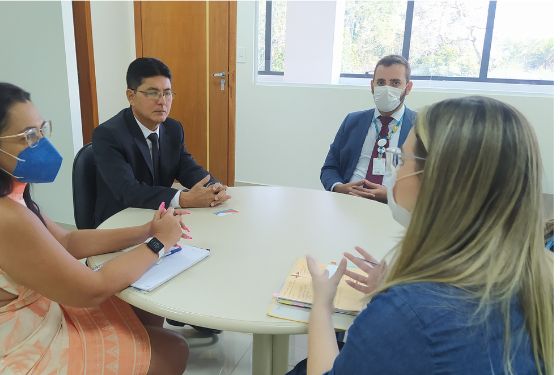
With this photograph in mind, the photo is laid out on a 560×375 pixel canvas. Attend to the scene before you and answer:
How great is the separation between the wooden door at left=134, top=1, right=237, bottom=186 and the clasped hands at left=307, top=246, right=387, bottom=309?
10.2 ft

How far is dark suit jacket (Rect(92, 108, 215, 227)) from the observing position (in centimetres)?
176

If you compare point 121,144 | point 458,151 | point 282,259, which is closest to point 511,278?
point 458,151

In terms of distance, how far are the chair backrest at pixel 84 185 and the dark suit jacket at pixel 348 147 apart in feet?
3.78

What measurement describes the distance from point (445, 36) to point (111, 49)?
3.00 meters

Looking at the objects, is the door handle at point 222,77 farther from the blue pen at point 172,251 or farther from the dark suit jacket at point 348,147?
the blue pen at point 172,251

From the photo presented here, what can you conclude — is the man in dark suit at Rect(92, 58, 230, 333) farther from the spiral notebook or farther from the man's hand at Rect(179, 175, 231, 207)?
the spiral notebook

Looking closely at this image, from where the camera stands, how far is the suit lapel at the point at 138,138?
6.32 ft

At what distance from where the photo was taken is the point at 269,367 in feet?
4.52

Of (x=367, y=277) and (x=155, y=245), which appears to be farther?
(x=155, y=245)

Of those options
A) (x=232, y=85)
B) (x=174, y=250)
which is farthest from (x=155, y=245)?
(x=232, y=85)

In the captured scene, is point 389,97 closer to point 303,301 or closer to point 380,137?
point 380,137

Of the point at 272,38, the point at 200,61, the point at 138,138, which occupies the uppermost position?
the point at 272,38

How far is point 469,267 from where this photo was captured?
0.71m

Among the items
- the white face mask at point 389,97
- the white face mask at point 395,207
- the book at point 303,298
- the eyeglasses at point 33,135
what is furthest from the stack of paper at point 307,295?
the white face mask at point 389,97
